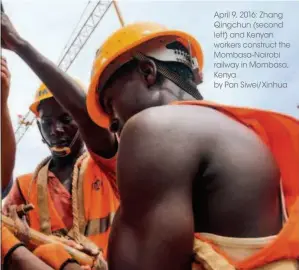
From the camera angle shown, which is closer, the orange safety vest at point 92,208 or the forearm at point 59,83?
the forearm at point 59,83

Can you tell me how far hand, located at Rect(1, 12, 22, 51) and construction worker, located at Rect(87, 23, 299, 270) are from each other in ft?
4.51

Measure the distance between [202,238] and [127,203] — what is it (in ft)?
0.81

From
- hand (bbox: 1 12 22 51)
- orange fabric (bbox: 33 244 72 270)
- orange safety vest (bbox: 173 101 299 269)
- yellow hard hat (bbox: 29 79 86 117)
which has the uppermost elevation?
hand (bbox: 1 12 22 51)

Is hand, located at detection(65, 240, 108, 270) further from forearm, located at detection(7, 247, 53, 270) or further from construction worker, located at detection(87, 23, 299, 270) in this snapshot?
construction worker, located at detection(87, 23, 299, 270)

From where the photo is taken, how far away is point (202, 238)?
5.69ft

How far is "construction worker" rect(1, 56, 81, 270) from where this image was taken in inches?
91.2

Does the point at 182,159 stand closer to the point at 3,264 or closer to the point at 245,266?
the point at 245,266

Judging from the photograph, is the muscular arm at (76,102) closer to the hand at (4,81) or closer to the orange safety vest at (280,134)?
the hand at (4,81)

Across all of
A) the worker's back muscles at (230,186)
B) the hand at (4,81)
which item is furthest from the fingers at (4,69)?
the worker's back muscles at (230,186)

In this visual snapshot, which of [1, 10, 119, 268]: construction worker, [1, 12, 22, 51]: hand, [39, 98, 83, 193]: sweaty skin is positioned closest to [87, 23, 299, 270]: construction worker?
[1, 12, 22, 51]: hand

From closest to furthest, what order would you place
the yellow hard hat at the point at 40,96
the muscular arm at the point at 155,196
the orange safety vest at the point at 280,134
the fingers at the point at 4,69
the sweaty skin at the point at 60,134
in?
the muscular arm at the point at 155,196 < the orange safety vest at the point at 280,134 < the fingers at the point at 4,69 < the sweaty skin at the point at 60,134 < the yellow hard hat at the point at 40,96

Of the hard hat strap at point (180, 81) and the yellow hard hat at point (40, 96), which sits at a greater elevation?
the hard hat strap at point (180, 81)

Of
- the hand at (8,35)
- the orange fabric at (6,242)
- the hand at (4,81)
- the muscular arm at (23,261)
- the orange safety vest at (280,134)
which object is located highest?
the hand at (8,35)

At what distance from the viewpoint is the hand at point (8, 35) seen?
9.57 feet
